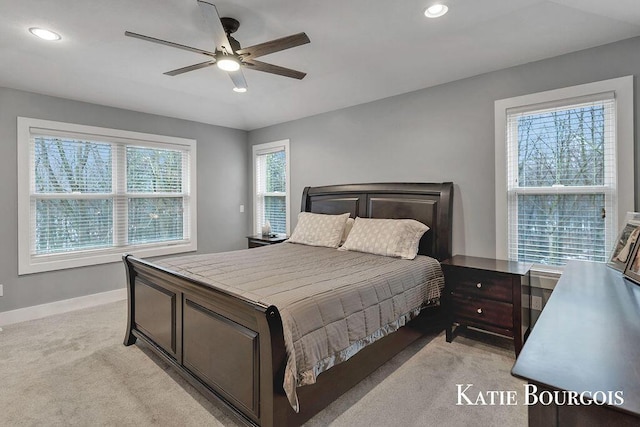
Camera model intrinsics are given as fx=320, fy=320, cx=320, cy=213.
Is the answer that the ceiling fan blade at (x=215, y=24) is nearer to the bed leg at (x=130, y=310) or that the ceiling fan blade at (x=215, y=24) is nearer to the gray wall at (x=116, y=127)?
the bed leg at (x=130, y=310)

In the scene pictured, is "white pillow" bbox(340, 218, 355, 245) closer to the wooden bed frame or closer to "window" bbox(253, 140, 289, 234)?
the wooden bed frame

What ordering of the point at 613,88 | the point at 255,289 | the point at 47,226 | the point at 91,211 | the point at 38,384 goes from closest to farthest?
the point at 255,289 < the point at 38,384 < the point at 613,88 < the point at 47,226 < the point at 91,211

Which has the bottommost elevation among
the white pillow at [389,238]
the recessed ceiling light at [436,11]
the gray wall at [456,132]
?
the white pillow at [389,238]

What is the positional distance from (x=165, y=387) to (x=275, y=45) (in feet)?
8.06

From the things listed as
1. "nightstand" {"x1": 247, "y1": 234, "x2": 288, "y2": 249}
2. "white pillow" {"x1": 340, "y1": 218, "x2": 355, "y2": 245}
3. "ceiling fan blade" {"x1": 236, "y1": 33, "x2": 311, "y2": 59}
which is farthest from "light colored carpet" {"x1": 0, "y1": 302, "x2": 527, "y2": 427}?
"ceiling fan blade" {"x1": 236, "y1": 33, "x2": 311, "y2": 59}

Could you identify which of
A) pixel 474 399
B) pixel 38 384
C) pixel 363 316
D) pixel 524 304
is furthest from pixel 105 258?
pixel 524 304

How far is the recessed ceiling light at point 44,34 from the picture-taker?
2.47 m

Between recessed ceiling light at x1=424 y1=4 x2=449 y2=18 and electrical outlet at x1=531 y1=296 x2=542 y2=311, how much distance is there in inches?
99.0

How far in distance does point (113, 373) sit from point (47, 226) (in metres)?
2.38

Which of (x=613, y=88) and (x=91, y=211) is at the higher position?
(x=613, y=88)

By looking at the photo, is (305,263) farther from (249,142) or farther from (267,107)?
(249,142)

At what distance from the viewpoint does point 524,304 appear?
269 centimetres

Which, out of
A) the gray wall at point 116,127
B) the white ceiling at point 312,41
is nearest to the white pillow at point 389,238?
the white ceiling at point 312,41

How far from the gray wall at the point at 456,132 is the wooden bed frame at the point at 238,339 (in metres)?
0.24
